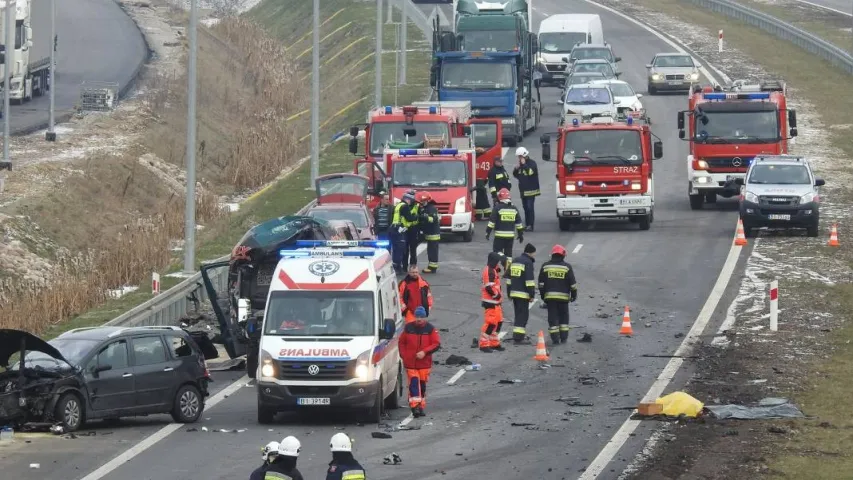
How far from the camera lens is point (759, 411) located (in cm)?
2377

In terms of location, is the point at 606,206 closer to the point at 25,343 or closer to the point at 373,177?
the point at 373,177

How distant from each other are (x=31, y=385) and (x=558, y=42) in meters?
50.9

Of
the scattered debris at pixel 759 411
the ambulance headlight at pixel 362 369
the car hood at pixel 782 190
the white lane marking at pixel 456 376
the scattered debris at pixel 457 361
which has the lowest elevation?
the scattered debris at pixel 759 411

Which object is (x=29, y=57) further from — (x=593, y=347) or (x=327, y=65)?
(x=593, y=347)

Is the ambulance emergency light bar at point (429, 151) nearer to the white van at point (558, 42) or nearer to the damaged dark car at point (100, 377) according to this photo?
the damaged dark car at point (100, 377)

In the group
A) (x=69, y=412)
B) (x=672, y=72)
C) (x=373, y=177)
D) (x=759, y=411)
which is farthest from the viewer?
(x=672, y=72)

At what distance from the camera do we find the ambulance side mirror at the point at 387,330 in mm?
23531

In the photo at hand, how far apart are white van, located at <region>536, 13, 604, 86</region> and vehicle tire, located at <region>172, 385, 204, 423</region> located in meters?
47.2

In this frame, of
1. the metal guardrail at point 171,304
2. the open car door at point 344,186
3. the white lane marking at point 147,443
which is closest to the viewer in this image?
the white lane marking at point 147,443

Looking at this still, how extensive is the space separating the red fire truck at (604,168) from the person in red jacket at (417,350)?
1716cm

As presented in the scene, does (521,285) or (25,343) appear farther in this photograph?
(521,285)

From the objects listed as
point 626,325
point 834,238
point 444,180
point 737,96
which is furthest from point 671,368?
point 737,96

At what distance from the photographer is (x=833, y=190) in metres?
49.2

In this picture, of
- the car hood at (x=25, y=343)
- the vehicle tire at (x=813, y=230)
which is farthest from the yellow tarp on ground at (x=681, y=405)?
the vehicle tire at (x=813, y=230)
